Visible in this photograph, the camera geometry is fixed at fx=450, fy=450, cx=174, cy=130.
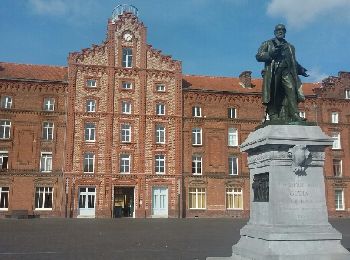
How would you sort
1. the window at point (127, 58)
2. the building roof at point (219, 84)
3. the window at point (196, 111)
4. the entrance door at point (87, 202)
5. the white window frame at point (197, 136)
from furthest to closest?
the building roof at point (219, 84), the window at point (196, 111), the white window frame at point (197, 136), the window at point (127, 58), the entrance door at point (87, 202)

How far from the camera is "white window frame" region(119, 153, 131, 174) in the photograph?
43531mm

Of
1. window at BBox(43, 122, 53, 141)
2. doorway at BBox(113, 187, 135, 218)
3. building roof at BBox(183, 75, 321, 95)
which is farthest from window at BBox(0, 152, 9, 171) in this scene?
building roof at BBox(183, 75, 321, 95)

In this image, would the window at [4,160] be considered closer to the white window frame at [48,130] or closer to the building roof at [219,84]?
the white window frame at [48,130]

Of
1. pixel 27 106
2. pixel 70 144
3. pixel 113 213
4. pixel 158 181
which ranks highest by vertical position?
pixel 27 106

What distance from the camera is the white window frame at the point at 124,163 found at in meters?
43.5

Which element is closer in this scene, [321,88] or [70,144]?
[70,144]

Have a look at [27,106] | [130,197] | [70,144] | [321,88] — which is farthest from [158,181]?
[321,88]

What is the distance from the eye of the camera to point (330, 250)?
8.92 metres

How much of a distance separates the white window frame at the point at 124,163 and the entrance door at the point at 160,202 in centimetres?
330

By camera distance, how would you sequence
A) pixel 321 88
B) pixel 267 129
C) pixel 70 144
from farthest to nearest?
pixel 321 88 < pixel 70 144 < pixel 267 129

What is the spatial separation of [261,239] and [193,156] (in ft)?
119

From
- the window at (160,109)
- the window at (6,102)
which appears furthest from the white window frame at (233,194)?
the window at (6,102)

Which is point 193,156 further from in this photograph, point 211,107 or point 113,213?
point 113,213

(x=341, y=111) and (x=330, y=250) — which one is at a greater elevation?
(x=341, y=111)
